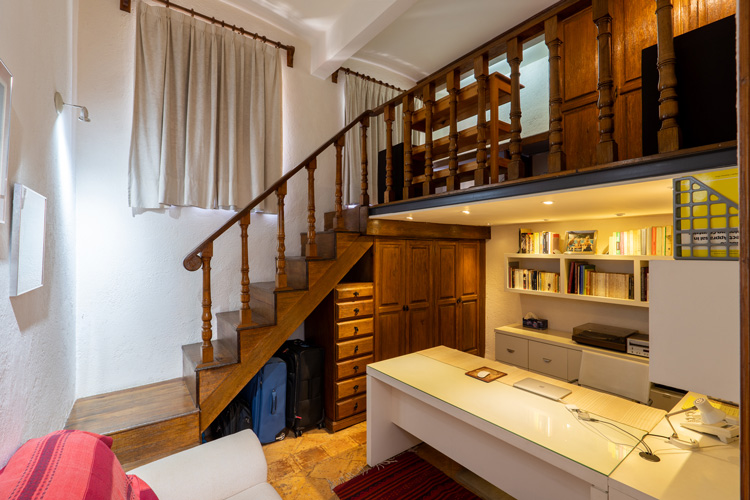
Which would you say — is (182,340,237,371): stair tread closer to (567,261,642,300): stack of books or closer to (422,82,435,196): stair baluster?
(422,82,435,196): stair baluster

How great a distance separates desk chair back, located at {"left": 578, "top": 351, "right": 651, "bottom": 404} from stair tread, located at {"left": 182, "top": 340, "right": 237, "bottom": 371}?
97.1 inches

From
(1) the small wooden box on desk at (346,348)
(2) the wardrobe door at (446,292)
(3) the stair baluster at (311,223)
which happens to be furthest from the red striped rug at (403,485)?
(3) the stair baluster at (311,223)

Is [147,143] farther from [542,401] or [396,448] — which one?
[542,401]

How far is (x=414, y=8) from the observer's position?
3314mm

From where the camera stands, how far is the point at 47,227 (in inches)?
65.4

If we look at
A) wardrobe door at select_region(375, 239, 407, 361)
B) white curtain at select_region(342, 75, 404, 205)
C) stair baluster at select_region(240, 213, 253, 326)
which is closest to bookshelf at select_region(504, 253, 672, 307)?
wardrobe door at select_region(375, 239, 407, 361)

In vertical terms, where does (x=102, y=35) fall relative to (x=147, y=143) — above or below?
above

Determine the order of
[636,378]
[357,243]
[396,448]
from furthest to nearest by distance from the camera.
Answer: [357,243] → [396,448] → [636,378]

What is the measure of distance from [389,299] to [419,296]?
0.40m

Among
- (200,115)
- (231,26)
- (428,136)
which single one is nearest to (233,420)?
(200,115)

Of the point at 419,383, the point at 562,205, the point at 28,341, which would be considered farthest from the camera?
the point at 562,205

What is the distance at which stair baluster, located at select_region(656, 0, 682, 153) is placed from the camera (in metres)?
1.37

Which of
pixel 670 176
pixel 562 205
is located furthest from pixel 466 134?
pixel 670 176

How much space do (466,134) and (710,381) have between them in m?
2.47
